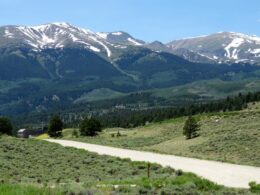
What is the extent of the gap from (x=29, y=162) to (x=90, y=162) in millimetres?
4416

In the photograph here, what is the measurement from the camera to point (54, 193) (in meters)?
13.5

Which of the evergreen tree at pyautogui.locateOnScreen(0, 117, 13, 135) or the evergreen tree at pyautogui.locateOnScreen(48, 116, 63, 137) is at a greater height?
the evergreen tree at pyautogui.locateOnScreen(0, 117, 13, 135)

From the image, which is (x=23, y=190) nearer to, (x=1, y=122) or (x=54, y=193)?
(x=54, y=193)

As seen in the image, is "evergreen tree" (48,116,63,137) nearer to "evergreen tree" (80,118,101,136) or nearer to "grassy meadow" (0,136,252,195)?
"evergreen tree" (80,118,101,136)

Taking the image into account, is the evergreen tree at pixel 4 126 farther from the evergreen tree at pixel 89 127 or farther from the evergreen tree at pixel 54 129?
the evergreen tree at pixel 89 127

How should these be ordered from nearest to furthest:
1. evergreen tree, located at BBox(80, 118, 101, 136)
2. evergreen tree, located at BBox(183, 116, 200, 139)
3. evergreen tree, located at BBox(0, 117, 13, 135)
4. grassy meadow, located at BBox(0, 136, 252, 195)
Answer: grassy meadow, located at BBox(0, 136, 252, 195) < evergreen tree, located at BBox(183, 116, 200, 139) < evergreen tree, located at BBox(0, 117, 13, 135) < evergreen tree, located at BBox(80, 118, 101, 136)

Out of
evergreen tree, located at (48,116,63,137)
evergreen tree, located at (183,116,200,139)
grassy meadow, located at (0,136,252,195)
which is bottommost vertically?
evergreen tree, located at (48,116,63,137)

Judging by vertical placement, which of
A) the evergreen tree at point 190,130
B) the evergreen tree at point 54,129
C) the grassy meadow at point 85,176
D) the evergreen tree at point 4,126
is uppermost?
the grassy meadow at point 85,176

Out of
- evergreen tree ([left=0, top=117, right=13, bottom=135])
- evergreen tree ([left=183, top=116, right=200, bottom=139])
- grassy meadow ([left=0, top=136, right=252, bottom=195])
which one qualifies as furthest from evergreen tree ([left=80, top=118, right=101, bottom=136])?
grassy meadow ([left=0, top=136, right=252, bottom=195])

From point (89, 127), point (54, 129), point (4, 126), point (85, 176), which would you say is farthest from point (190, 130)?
point (54, 129)

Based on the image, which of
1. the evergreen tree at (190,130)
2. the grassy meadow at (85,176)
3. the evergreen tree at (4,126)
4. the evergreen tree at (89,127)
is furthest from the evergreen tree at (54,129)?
the grassy meadow at (85,176)

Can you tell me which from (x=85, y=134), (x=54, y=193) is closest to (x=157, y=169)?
(x=54, y=193)

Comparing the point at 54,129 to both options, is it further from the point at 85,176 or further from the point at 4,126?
the point at 85,176

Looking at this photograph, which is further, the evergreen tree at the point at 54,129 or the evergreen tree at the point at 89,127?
the evergreen tree at the point at 54,129
